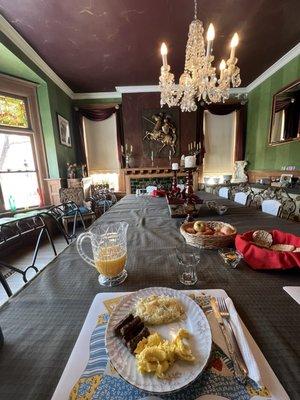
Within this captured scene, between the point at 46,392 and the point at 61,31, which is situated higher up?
the point at 61,31

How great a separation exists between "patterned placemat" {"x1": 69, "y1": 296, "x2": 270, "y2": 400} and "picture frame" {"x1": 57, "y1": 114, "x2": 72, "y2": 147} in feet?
Result: 13.5

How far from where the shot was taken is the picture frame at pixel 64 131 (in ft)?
12.5

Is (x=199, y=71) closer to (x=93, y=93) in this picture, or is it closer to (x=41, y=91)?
(x=41, y=91)

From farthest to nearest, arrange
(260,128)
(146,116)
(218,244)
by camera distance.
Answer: (146,116) → (260,128) → (218,244)

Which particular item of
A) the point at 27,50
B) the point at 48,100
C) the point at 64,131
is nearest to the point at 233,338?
the point at 27,50

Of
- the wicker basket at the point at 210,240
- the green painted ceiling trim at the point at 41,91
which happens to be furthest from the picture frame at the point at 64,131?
the wicker basket at the point at 210,240

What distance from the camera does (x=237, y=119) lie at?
467 cm

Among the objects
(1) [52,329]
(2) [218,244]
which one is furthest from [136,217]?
(1) [52,329]

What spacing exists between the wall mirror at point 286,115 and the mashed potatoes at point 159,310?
360 centimetres

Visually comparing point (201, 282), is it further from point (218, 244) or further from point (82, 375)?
point (82, 375)

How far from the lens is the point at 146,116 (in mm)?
4520

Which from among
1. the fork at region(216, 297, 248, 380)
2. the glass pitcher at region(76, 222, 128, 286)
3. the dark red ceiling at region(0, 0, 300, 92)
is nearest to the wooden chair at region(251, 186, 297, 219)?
the fork at region(216, 297, 248, 380)

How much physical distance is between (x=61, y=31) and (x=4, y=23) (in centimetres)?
61

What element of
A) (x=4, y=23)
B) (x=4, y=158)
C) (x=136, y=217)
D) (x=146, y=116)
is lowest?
(x=136, y=217)
